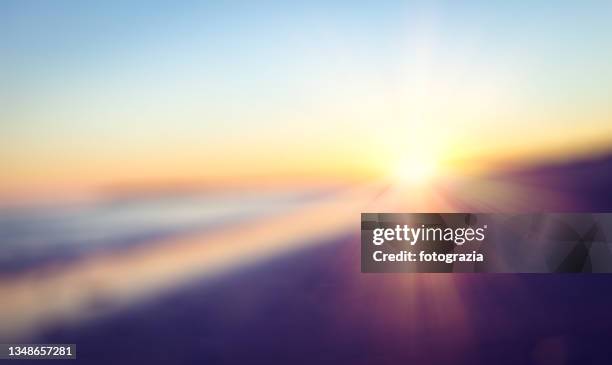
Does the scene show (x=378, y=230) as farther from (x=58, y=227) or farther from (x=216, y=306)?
(x=58, y=227)

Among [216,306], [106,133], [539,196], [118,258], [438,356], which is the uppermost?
[106,133]

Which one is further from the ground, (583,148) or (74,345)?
(583,148)

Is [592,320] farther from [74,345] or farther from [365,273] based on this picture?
[74,345]

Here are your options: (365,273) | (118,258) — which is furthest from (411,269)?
(118,258)

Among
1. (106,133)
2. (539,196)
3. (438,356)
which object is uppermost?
(106,133)

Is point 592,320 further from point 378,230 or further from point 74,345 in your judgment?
point 74,345

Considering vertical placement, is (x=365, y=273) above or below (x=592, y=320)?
above

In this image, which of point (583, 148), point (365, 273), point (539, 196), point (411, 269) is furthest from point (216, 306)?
point (583, 148)
